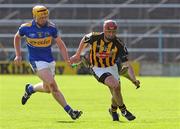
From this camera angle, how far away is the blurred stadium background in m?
43.2

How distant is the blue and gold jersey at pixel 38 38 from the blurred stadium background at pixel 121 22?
29.2 m

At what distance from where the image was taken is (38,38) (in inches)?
454

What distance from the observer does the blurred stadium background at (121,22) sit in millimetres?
43159

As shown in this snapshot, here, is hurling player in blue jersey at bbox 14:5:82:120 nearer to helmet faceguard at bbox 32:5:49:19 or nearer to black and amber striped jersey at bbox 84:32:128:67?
helmet faceguard at bbox 32:5:49:19

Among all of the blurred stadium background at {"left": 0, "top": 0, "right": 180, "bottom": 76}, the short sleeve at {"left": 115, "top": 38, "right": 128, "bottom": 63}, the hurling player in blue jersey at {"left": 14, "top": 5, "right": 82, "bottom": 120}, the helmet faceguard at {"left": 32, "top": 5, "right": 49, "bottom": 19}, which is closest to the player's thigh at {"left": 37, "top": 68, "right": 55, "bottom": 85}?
the hurling player in blue jersey at {"left": 14, "top": 5, "right": 82, "bottom": 120}

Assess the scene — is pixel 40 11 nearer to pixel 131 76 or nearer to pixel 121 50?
pixel 121 50

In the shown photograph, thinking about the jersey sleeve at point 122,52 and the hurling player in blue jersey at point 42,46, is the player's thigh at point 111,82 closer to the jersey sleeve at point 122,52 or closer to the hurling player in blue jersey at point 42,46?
the jersey sleeve at point 122,52

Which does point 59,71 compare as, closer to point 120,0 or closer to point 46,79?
point 120,0

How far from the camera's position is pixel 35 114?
41.8 ft

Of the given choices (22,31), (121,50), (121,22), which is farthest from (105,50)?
(121,22)

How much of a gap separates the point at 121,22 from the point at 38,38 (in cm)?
3247

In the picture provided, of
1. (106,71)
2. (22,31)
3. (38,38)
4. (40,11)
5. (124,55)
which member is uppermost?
(40,11)

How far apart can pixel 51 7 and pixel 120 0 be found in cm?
493

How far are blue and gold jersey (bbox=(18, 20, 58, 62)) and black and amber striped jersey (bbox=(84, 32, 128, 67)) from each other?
68cm
